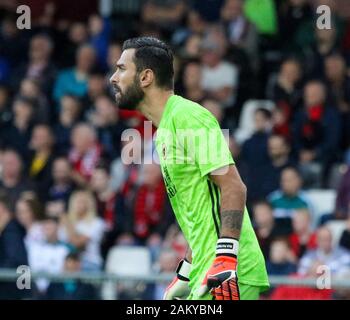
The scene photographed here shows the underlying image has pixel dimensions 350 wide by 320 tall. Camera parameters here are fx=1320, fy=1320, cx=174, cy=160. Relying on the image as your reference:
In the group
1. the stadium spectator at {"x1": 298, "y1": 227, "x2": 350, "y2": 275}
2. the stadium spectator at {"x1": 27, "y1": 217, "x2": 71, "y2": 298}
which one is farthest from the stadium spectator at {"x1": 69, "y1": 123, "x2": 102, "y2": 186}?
the stadium spectator at {"x1": 298, "y1": 227, "x2": 350, "y2": 275}

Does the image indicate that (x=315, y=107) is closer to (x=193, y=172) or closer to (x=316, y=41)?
(x=316, y=41)

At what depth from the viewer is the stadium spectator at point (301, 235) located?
11.9 m

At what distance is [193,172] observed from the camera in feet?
22.6

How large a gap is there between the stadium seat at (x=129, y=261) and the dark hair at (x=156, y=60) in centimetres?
523

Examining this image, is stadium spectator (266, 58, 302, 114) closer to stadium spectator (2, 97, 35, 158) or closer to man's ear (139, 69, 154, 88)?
stadium spectator (2, 97, 35, 158)

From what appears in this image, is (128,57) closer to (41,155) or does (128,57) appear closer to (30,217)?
(30,217)

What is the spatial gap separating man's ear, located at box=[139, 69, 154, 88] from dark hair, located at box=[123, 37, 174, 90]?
0.02m

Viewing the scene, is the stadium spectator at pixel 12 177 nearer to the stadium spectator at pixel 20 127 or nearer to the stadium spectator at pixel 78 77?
the stadium spectator at pixel 20 127

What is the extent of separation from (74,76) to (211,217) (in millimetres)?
8491

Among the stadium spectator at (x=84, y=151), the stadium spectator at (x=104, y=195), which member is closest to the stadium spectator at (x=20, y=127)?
the stadium spectator at (x=84, y=151)
